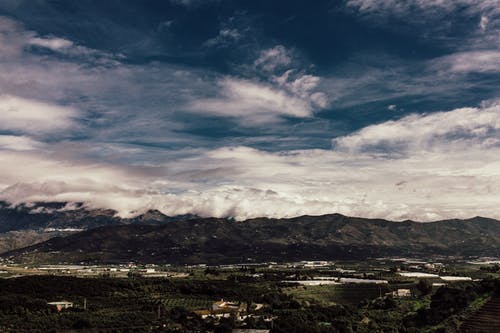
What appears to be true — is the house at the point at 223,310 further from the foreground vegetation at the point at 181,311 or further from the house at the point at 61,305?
the house at the point at 61,305

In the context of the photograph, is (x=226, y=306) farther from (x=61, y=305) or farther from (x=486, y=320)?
(x=486, y=320)

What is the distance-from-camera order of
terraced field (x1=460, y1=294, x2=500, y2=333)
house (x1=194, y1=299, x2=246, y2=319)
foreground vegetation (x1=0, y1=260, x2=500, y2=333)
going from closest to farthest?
terraced field (x1=460, y1=294, x2=500, y2=333), foreground vegetation (x1=0, y1=260, x2=500, y2=333), house (x1=194, y1=299, x2=246, y2=319)

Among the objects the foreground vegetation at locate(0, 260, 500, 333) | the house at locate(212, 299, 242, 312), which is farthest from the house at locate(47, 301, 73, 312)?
the house at locate(212, 299, 242, 312)

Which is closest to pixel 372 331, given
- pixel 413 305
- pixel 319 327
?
pixel 319 327

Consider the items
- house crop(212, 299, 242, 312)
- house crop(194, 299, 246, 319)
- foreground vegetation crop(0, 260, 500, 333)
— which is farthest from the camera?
house crop(212, 299, 242, 312)

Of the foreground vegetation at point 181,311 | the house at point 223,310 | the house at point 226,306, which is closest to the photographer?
the foreground vegetation at point 181,311

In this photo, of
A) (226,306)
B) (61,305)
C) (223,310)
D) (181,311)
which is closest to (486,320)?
(181,311)

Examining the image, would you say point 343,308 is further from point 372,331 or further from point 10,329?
point 10,329

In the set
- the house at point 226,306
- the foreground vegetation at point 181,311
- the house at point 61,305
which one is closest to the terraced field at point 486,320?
the foreground vegetation at point 181,311

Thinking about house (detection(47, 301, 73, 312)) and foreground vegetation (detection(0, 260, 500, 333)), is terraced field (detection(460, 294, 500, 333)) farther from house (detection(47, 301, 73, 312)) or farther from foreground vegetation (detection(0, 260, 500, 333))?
house (detection(47, 301, 73, 312))
